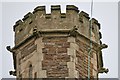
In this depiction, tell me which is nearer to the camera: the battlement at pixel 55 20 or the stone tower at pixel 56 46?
the stone tower at pixel 56 46

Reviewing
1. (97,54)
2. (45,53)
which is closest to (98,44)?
(97,54)

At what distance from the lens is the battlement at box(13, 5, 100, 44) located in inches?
936

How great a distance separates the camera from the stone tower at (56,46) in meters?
23.0

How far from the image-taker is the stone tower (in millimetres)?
22969

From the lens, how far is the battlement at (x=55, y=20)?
2377 centimetres

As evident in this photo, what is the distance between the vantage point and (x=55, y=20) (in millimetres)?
23875

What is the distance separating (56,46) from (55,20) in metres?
0.86

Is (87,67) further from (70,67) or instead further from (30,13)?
(30,13)

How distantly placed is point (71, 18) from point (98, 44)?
1.04 metres

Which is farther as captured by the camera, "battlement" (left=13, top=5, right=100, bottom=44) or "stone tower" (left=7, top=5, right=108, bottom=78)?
"battlement" (left=13, top=5, right=100, bottom=44)

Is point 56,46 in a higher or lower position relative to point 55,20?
lower

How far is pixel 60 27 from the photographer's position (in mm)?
23656

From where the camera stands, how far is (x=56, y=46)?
23.3 metres

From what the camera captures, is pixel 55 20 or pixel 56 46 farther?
pixel 55 20
